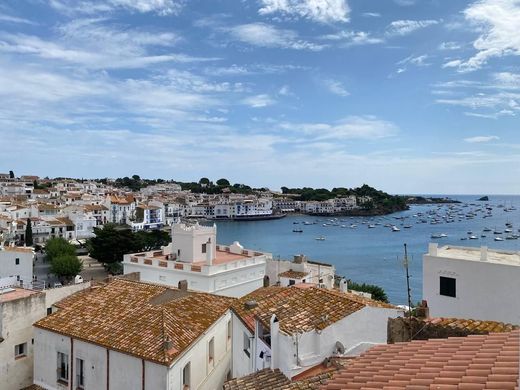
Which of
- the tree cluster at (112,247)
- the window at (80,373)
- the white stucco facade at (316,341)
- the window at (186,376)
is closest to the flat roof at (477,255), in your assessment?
the white stucco facade at (316,341)

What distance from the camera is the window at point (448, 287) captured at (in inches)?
678

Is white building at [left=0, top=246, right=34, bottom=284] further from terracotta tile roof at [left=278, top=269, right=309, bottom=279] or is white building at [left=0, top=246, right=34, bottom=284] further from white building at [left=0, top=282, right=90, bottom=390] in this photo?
terracotta tile roof at [left=278, top=269, right=309, bottom=279]

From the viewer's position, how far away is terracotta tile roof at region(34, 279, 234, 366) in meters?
12.7

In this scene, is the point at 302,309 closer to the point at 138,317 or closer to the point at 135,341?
the point at 135,341

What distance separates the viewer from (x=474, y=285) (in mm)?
16688

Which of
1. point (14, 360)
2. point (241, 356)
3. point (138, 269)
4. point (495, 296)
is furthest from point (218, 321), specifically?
point (138, 269)

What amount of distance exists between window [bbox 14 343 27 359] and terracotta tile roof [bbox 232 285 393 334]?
8952 millimetres

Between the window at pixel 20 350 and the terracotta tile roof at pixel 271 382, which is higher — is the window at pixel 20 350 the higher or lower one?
the lower one

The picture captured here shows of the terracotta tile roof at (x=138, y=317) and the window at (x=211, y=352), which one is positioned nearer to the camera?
the terracotta tile roof at (x=138, y=317)

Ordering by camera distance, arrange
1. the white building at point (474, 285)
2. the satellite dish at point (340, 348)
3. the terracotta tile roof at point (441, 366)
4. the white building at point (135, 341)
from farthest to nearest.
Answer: the white building at point (474, 285), the white building at point (135, 341), the satellite dish at point (340, 348), the terracotta tile roof at point (441, 366)

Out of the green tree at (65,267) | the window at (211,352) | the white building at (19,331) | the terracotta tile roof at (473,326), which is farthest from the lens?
the green tree at (65,267)

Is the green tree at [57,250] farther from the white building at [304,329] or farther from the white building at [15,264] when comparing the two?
the white building at [304,329]

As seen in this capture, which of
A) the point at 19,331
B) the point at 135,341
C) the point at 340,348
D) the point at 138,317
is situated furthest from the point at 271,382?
the point at 19,331

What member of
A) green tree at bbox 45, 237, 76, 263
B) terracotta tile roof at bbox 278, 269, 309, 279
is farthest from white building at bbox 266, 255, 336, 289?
green tree at bbox 45, 237, 76, 263
